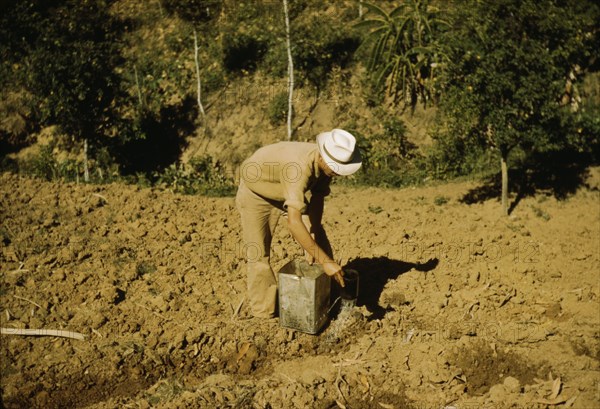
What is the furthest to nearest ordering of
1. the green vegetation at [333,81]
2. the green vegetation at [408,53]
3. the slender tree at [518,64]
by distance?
the green vegetation at [408,53] → the green vegetation at [333,81] → the slender tree at [518,64]

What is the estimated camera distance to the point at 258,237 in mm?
4492

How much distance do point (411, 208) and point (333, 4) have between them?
7.33 metres

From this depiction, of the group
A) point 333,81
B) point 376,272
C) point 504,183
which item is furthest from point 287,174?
point 333,81

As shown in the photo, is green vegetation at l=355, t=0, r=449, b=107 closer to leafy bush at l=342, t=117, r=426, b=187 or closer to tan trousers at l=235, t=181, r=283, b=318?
leafy bush at l=342, t=117, r=426, b=187

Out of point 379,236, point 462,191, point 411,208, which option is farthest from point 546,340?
point 462,191

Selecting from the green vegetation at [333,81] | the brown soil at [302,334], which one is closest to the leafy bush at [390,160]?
the green vegetation at [333,81]

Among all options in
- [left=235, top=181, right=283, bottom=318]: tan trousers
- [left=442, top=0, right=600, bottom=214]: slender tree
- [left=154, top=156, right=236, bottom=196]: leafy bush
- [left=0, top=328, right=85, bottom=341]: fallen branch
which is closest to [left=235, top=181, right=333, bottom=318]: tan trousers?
[left=235, top=181, right=283, bottom=318]: tan trousers

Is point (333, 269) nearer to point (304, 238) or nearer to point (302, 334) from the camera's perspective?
point (304, 238)

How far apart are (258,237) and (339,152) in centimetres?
113

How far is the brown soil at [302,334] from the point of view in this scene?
3.95m

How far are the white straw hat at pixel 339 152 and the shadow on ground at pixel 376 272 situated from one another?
5.25ft

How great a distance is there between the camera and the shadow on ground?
5.03 m

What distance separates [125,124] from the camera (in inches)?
375

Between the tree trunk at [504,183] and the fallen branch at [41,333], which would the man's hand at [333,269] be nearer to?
the fallen branch at [41,333]
